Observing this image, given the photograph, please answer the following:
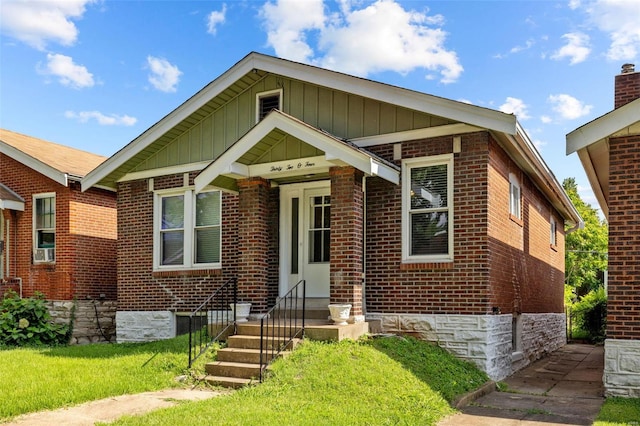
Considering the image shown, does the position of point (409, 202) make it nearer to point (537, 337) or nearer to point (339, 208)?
point (339, 208)

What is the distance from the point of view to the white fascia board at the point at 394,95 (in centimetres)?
910

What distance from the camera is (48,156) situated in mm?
15391

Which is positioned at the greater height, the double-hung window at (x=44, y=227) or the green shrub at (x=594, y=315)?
the double-hung window at (x=44, y=227)

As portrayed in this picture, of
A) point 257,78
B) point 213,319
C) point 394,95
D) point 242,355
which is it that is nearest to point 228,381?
point 242,355

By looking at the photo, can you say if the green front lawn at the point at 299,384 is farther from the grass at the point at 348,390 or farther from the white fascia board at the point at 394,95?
the white fascia board at the point at 394,95

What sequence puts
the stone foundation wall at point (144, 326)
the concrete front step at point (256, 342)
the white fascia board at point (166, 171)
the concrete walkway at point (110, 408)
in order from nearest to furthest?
the concrete walkway at point (110, 408) < the concrete front step at point (256, 342) < the white fascia board at point (166, 171) < the stone foundation wall at point (144, 326)

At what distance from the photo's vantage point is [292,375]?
25.4 feet

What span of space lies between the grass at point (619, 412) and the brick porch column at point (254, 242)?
558cm

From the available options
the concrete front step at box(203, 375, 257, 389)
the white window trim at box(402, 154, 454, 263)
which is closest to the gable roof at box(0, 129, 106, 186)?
the concrete front step at box(203, 375, 257, 389)

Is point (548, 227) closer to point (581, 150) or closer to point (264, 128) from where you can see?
point (581, 150)

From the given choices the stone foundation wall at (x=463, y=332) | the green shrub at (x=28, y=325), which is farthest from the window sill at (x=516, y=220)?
the green shrub at (x=28, y=325)

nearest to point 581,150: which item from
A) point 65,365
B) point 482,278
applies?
point 482,278

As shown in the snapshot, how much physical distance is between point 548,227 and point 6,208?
44.9 feet

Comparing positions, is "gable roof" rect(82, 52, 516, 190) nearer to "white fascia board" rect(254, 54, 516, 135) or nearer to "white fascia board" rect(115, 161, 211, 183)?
"white fascia board" rect(254, 54, 516, 135)
